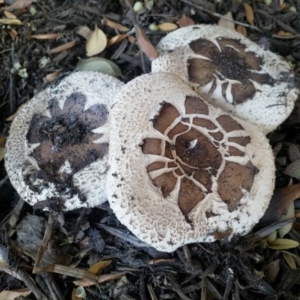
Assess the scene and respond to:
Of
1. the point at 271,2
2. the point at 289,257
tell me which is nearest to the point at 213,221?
the point at 289,257

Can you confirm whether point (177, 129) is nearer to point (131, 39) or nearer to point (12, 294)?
point (131, 39)

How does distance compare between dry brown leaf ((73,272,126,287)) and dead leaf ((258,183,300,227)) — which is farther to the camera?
dead leaf ((258,183,300,227))

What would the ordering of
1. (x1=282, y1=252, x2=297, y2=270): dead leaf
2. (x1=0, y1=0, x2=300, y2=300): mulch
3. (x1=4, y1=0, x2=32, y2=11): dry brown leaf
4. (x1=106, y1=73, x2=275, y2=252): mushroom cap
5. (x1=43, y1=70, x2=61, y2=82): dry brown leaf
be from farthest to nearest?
(x1=4, y1=0, x2=32, y2=11): dry brown leaf
(x1=43, y1=70, x2=61, y2=82): dry brown leaf
(x1=282, y1=252, x2=297, y2=270): dead leaf
(x1=0, y1=0, x2=300, y2=300): mulch
(x1=106, y1=73, x2=275, y2=252): mushroom cap

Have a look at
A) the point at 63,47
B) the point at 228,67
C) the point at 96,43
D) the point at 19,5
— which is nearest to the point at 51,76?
the point at 63,47

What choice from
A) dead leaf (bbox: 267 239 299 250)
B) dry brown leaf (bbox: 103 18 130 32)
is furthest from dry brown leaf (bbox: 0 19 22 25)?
dead leaf (bbox: 267 239 299 250)

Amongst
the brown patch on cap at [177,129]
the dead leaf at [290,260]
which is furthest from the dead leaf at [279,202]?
the brown patch on cap at [177,129]

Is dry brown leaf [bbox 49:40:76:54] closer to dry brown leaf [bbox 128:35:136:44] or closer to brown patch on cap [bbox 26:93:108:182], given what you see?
dry brown leaf [bbox 128:35:136:44]
